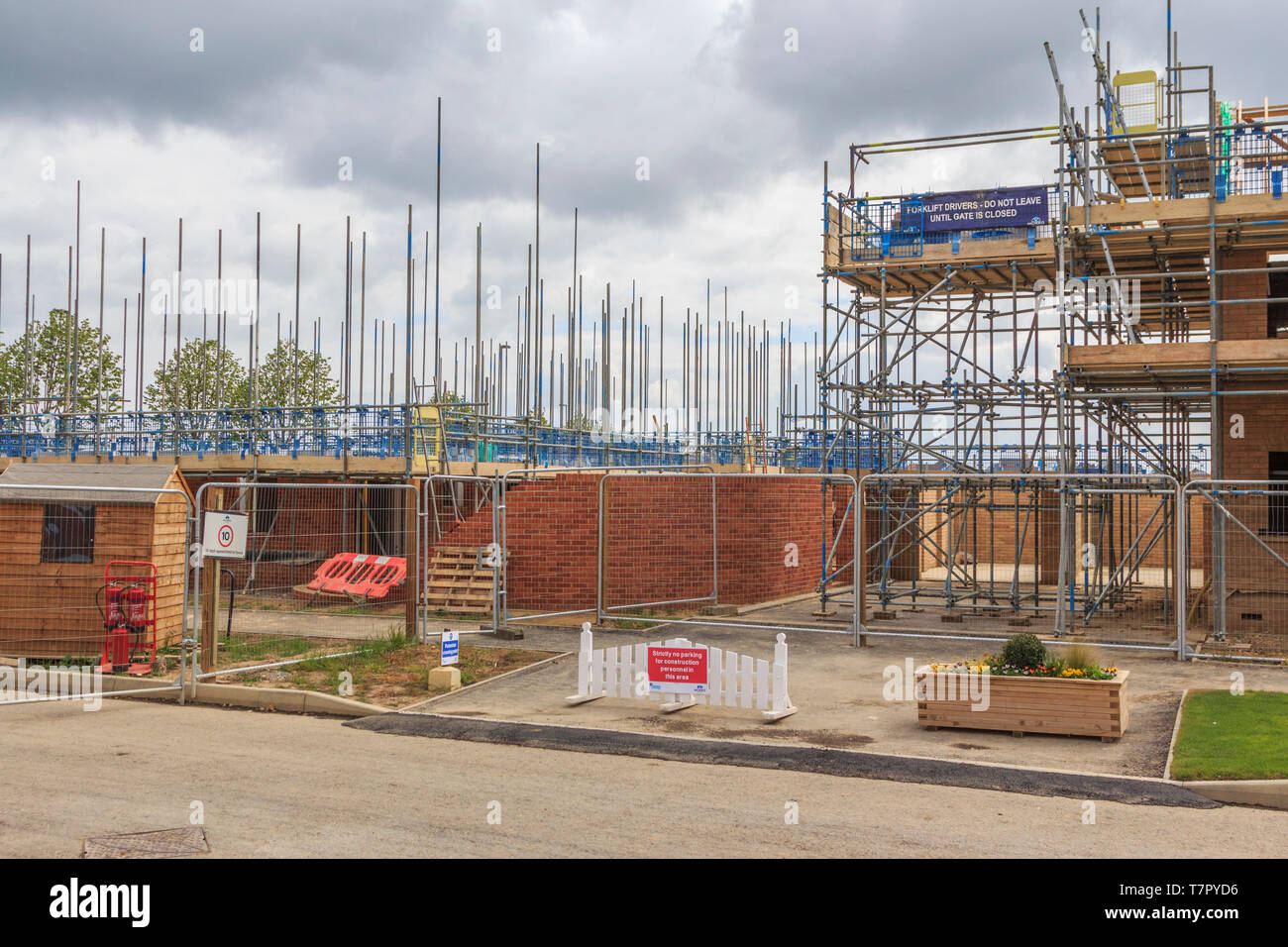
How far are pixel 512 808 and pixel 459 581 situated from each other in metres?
12.7

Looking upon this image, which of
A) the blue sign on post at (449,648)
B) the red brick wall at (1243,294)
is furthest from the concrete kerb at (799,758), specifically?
the red brick wall at (1243,294)

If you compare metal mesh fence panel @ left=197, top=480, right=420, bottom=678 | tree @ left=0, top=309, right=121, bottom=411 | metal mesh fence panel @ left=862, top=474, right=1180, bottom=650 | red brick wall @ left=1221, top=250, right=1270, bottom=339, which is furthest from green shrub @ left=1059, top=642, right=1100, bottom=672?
tree @ left=0, top=309, right=121, bottom=411

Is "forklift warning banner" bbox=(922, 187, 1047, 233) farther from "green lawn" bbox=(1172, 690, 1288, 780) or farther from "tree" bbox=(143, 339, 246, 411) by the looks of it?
"tree" bbox=(143, 339, 246, 411)

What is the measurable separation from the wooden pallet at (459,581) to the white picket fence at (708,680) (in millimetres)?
7565

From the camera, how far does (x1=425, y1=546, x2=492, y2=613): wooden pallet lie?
20.6m

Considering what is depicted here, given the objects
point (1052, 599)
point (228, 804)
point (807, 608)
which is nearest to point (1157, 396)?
point (1052, 599)

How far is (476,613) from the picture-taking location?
67.5ft

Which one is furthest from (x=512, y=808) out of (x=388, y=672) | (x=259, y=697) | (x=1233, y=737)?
(x=1233, y=737)

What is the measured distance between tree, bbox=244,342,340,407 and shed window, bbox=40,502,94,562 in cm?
3098

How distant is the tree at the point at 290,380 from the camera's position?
4703cm

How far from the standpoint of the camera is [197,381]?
152 ft

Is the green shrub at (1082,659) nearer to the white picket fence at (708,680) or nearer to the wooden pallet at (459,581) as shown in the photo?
the white picket fence at (708,680)

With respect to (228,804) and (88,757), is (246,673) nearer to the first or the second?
(88,757)

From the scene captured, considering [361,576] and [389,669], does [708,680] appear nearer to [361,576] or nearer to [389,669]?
[389,669]
